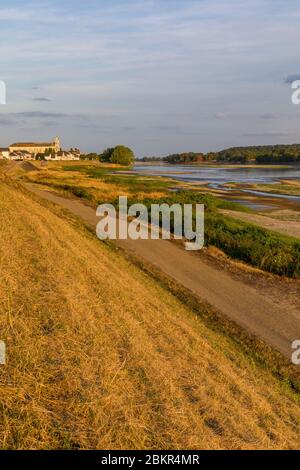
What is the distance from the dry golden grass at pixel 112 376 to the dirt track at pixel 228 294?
2.95 meters

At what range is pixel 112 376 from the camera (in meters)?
7.51

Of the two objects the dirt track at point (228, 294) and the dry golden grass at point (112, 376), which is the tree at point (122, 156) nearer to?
the dirt track at point (228, 294)

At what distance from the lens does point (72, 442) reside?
570 centimetres

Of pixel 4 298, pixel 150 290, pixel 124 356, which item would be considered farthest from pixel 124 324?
pixel 150 290

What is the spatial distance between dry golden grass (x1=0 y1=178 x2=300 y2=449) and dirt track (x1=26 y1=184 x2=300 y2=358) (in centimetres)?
295

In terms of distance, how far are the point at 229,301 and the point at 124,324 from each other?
30.3ft

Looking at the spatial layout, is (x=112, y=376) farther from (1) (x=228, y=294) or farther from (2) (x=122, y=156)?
(2) (x=122, y=156)

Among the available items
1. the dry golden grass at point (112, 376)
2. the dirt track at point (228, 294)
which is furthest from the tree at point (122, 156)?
the dry golden grass at point (112, 376)

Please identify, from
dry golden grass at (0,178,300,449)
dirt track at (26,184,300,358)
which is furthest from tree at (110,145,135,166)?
dry golden grass at (0,178,300,449)

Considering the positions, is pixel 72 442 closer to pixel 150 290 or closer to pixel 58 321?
pixel 58 321

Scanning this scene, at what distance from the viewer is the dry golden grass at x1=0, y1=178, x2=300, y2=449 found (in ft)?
20.0

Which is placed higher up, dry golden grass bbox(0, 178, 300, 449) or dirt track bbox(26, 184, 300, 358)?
dry golden grass bbox(0, 178, 300, 449)

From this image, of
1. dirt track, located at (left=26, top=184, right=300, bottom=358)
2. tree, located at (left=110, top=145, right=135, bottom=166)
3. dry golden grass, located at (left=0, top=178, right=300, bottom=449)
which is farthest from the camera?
tree, located at (left=110, top=145, right=135, bottom=166)

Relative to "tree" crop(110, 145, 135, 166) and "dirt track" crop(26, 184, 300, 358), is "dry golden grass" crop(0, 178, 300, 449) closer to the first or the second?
"dirt track" crop(26, 184, 300, 358)
